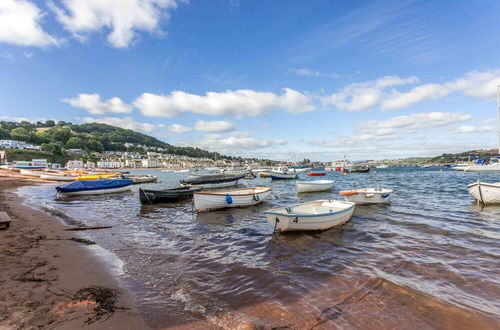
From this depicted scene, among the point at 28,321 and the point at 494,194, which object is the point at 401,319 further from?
the point at 494,194

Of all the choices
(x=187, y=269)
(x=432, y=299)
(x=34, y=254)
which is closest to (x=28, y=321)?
(x=187, y=269)

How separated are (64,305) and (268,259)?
19.2 ft

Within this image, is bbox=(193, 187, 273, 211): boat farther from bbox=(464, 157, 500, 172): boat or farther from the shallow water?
bbox=(464, 157, 500, 172): boat

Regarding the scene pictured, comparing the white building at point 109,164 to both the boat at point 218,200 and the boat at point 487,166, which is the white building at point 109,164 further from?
the boat at point 487,166

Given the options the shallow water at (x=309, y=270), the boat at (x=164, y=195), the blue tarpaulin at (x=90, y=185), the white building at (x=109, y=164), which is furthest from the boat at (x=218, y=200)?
the white building at (x=109, y=164)

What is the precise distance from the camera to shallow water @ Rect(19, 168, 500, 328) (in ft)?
17.7

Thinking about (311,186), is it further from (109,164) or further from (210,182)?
(109,164)

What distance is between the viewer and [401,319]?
17.4ft

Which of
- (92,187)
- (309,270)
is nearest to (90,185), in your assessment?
(92,187)

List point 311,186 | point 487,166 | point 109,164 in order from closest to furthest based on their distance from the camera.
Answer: point 311,186
point 487,166
point 109,164

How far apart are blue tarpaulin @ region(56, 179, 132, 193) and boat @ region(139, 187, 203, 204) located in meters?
10.3

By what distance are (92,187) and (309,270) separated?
89.9 ft

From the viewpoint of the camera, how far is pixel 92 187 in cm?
2730

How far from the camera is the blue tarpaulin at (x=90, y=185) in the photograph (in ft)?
83.3
